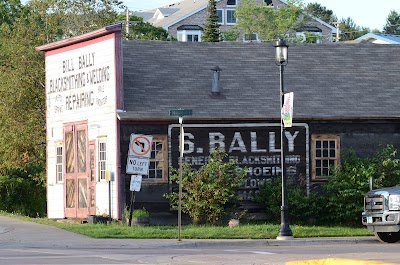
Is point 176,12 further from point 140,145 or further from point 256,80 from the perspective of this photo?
point 140,145

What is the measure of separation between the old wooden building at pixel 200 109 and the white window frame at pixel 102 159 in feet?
0.10

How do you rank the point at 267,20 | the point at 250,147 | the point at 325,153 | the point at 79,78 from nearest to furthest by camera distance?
Answer: the point at 250,147 < the point at 325,153 < the point at 79,78 < the point at 267,20

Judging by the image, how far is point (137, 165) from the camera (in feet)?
92.2

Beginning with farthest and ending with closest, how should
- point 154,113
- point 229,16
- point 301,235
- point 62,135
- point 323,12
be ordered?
point 323,12
point 229,16
point 62,135
point 154,113
point 301,235

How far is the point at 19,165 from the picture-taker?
4191 centimetres

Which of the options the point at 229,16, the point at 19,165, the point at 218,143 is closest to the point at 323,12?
the point at 229,16

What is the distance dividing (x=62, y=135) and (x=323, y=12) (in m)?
112

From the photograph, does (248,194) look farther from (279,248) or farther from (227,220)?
(279,248)

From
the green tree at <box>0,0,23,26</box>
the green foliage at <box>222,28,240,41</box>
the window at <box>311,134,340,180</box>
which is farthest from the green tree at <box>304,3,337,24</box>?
the window at <box>311,134,340,180</box>

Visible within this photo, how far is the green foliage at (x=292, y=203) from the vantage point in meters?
30.6

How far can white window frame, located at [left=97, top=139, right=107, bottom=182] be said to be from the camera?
31722 mm

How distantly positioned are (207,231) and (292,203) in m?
4.06

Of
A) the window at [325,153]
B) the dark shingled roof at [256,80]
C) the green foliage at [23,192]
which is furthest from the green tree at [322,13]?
the window at [325,153]

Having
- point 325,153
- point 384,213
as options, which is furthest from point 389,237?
point 325,153
